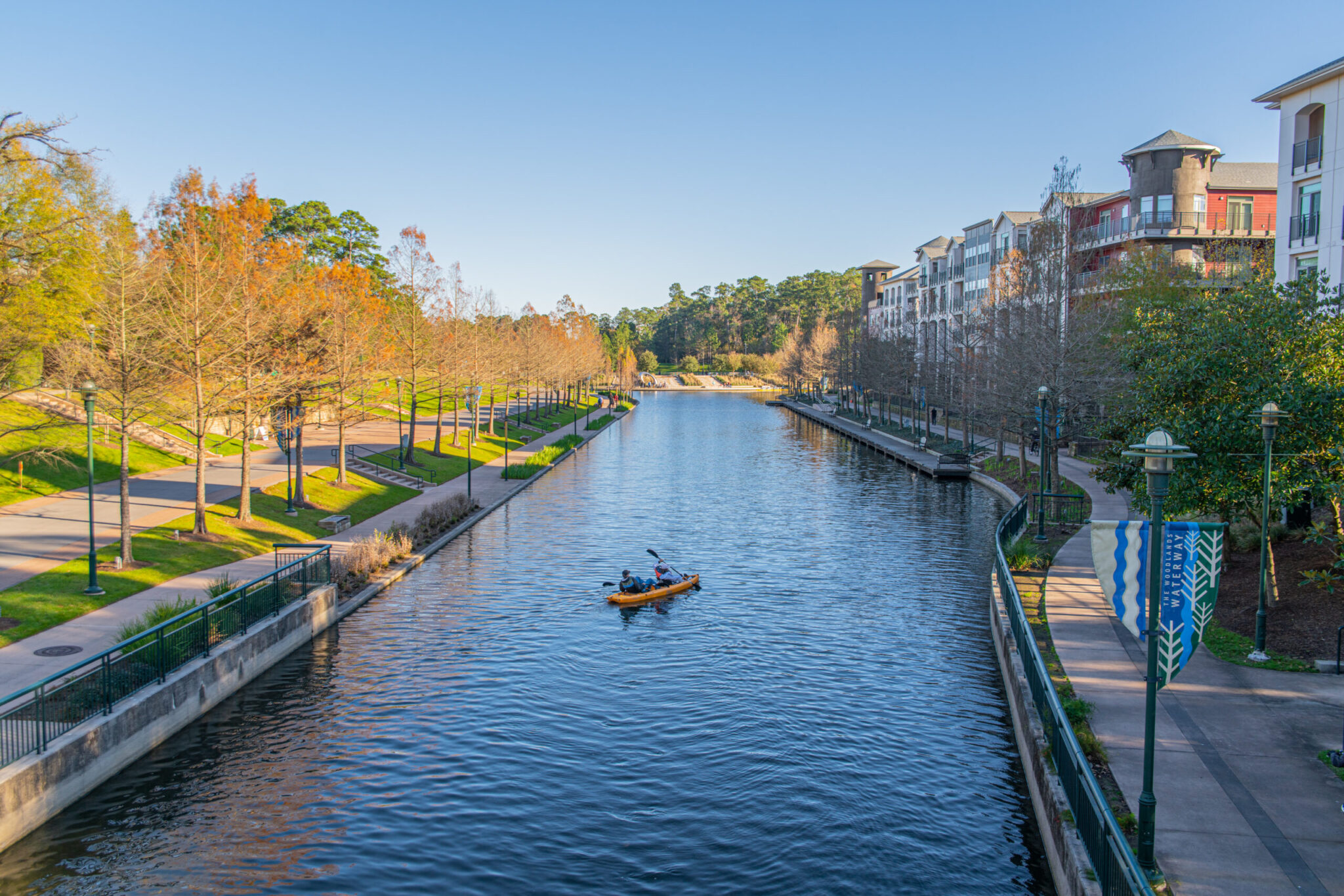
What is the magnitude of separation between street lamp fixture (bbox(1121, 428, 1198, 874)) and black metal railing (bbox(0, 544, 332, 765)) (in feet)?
46.8

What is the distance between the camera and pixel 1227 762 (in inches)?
525

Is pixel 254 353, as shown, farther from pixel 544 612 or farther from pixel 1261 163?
pixel 1261 163

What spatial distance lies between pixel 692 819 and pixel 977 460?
46.5 meters

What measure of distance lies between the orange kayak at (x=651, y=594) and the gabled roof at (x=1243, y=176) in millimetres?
53683

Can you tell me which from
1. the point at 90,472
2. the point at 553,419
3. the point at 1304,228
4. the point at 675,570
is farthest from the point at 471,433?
the point at 1304,228

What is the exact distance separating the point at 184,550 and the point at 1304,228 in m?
40.2

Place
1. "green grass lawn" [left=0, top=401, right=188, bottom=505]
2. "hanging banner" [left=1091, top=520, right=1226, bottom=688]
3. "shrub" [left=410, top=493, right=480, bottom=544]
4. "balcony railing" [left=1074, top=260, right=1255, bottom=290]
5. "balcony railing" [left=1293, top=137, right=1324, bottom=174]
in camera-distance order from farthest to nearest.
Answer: "balcony railing" [left=1074, top=260, right=1255, bottom=290], "balcony railing" [left=1293, top=137, right=1324, bottom=174], "shrub" [left=410, top=493, right=480, bottom=544], "green grass lawn" [left=0, top=401, right=188, bottom=505], "hanging banner" [left=1091, top=520, right=1226, bottom=688]

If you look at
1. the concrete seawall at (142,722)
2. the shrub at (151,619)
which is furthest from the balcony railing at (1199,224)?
the shrub at (151,619)

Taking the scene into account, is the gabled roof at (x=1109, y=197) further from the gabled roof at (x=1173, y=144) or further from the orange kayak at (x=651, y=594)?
the orange kayak at (x=651, y=594)

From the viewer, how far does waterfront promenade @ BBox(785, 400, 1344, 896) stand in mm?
10602

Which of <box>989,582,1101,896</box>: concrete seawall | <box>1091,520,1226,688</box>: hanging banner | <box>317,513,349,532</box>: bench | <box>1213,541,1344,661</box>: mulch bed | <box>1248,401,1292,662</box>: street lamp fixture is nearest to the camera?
<box>1091,520,1226,688</box>: hanging banner

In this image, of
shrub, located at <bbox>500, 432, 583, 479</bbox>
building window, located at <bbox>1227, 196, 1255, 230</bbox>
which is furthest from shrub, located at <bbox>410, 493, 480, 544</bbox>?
building window, located at <bbox>1227, 196, 1255, 230</bbox>

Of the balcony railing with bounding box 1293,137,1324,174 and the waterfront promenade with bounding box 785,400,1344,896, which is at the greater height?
the balcony railing with bounding box 1293,137,1324,174

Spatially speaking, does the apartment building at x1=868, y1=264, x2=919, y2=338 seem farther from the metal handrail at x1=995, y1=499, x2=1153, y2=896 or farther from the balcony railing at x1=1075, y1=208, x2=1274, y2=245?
the metal handrail at x1=995, y1=499, x2=1153, y2=896
